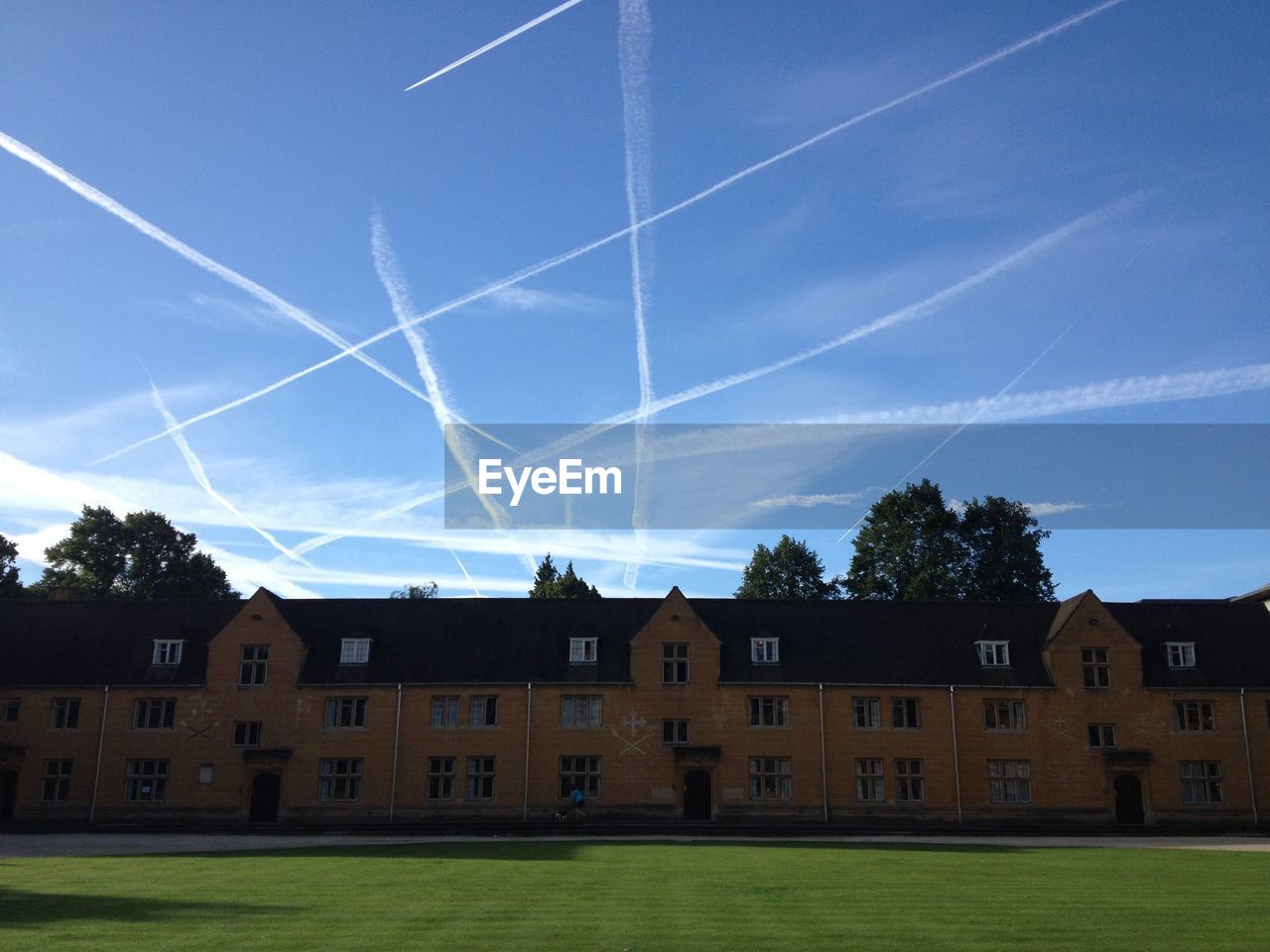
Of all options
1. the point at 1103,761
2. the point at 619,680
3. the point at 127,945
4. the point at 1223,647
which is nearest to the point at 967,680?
the point at 1103,761

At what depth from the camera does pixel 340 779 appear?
171ft

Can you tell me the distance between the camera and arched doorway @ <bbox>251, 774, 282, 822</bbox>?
171 feet

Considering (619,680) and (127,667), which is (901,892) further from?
(127,667)

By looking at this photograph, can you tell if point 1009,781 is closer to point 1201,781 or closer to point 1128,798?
point 1128,798

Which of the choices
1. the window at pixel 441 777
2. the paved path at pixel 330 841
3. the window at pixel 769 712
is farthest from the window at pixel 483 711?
the window at pixel 769 712

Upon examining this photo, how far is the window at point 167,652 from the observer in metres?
54.6

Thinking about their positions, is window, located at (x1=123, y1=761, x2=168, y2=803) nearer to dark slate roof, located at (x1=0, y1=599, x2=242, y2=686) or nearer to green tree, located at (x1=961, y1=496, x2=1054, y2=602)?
dark slate roof, located at (x1=0, y1=599, x2=242, y2=686)

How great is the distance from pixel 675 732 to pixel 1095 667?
2096 centimetres

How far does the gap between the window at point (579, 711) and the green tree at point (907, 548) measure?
29786 millimetres

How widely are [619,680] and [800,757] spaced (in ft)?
31.0

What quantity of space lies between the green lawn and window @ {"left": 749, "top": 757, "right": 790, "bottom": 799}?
20.2 m

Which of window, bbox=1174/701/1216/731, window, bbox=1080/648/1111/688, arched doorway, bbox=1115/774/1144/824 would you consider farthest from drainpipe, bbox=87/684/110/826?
window, bbox=1174/701/1216/731

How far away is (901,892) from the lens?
880 inches

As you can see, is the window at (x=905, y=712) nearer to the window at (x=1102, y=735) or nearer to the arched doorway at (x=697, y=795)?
the window at (x=1102, y=735)
